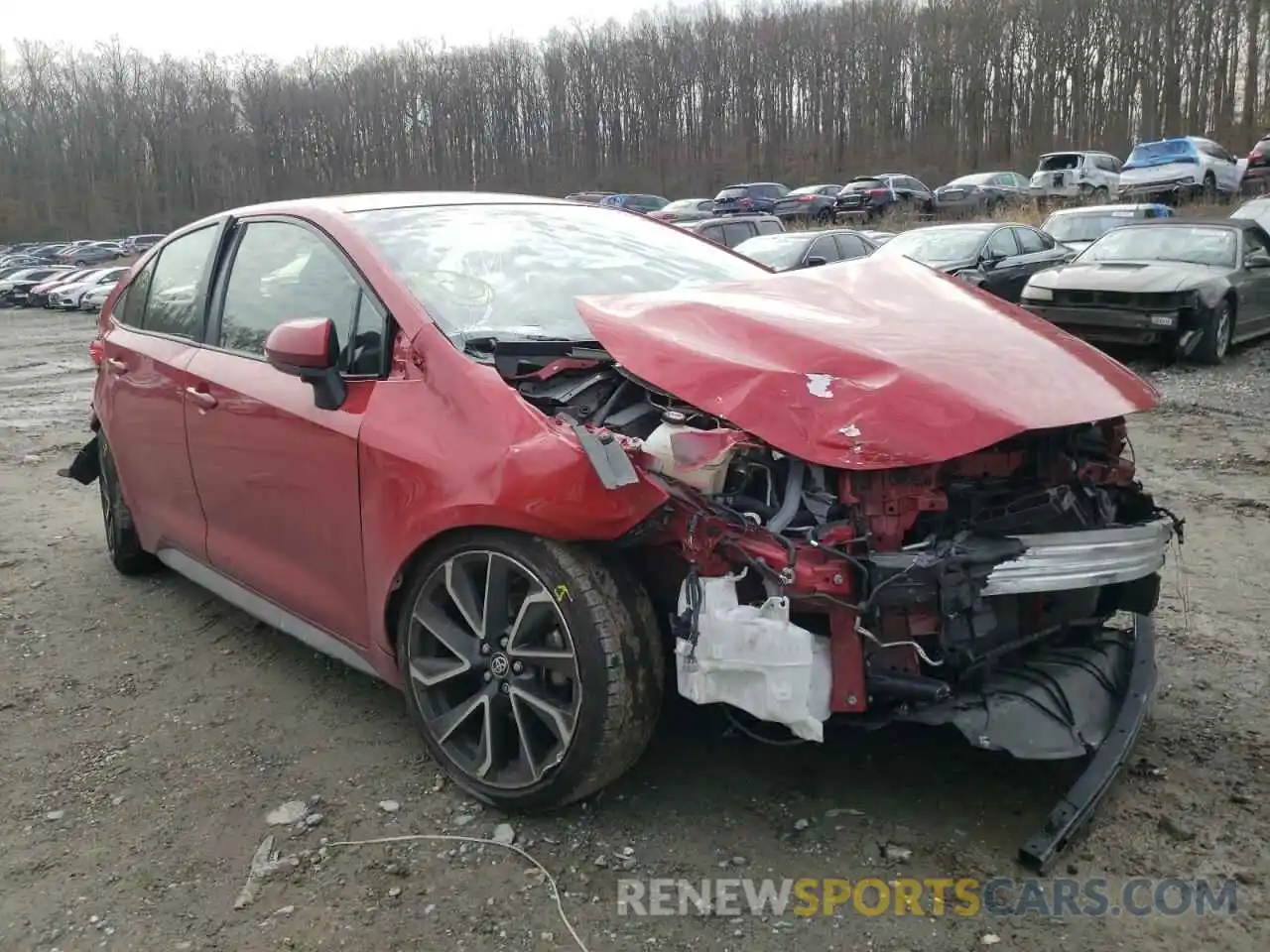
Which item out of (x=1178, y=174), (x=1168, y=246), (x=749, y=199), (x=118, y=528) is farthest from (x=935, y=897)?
(x=749, y=199)

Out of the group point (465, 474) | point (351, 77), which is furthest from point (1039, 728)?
point (351, 77)

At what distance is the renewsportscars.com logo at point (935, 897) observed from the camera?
2.34 m

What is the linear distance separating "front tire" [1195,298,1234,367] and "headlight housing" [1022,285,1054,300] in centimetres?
144

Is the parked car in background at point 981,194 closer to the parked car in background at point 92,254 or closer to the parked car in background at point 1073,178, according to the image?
the parked car in background at point 1073,178

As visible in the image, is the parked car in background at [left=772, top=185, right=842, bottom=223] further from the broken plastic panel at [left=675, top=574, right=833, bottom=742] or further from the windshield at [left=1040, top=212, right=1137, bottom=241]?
the broken plastic panel at [left=675, top=574, right=833, bottom=742]

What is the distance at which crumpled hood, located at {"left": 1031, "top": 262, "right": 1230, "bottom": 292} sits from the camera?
32.3 feet

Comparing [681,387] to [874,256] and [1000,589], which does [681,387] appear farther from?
[874,256]

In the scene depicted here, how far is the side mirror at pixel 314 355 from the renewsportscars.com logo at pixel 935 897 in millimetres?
1616

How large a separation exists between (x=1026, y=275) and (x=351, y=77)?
76404mm

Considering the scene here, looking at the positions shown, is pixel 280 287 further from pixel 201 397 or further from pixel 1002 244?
pixel 1002 244

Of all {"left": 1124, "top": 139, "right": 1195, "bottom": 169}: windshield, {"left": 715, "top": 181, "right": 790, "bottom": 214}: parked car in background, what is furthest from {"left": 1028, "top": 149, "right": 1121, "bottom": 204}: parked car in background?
{"left": 715, "top": 181, "right": 790, "bottom": 214}: parked car in background

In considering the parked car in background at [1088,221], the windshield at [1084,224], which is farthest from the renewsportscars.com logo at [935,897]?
the windshield at [1084,224]

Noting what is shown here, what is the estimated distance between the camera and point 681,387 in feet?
8.50

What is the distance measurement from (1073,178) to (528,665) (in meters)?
31.0
